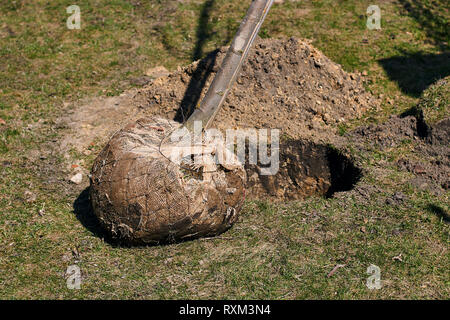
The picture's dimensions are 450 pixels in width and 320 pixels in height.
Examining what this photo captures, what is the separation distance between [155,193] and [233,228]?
113cm

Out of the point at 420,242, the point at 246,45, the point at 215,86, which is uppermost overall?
the point at 246,45

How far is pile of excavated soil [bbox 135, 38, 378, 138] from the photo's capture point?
22.6 ft

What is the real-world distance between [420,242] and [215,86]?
2.87 metres

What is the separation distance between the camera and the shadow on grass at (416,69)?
8.10 meters

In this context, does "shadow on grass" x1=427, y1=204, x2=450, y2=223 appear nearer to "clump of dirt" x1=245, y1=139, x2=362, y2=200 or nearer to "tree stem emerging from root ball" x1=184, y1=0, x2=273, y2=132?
"clump of dirt" x1=245, y1=139, x2=362, y2=200

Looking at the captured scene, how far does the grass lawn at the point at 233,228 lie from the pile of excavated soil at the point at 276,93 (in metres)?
0.52

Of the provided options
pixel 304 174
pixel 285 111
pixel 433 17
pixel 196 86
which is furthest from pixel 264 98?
pixel 433 17

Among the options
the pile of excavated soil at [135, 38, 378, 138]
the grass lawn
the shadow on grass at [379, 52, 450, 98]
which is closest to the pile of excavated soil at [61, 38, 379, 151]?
the pile of excavated soil at [135, 38, 378, 138]

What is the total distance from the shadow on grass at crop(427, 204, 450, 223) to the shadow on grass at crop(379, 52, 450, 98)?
2835 mm

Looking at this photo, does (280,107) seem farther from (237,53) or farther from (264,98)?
(237,53)

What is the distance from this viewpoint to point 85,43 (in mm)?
9555

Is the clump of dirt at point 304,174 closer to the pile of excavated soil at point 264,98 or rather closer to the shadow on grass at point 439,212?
the pile of excavated soil at point 264,98
